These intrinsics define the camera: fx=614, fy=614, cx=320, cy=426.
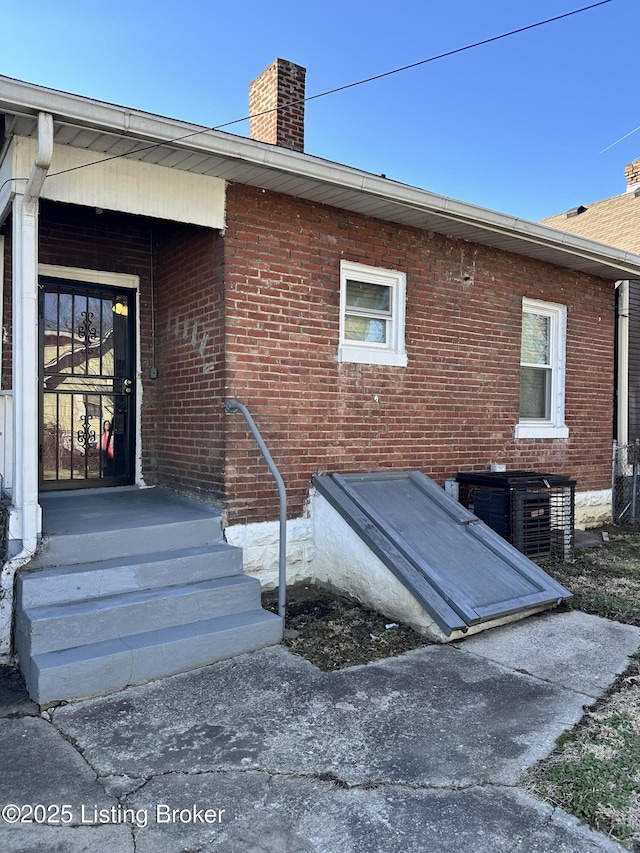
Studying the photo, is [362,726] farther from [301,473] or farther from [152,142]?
[152,142]

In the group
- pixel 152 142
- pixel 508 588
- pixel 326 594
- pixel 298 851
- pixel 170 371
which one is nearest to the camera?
pixel 298 851

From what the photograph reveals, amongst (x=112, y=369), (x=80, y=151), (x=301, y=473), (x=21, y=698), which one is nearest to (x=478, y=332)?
(x=301, y=473)

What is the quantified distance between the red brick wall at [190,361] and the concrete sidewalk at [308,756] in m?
1.92

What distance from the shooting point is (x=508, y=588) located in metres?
4.63

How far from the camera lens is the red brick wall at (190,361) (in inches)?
202

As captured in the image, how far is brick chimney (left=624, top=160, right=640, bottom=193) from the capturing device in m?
14.9

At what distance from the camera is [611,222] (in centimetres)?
1328

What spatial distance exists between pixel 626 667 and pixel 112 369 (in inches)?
190

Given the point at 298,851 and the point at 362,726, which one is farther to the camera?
the point at 362,726

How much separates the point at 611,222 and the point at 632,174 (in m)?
2.90

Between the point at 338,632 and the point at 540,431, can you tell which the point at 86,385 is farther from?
the point at 540,431

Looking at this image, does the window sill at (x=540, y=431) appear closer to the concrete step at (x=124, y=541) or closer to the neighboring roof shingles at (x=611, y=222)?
the concrete step at (x=124, y=541)

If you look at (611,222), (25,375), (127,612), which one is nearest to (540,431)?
(127,612)

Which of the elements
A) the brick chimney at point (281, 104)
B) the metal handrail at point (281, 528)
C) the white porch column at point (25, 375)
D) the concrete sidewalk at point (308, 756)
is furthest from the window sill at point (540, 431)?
the brick chimney at point (281, 104)
